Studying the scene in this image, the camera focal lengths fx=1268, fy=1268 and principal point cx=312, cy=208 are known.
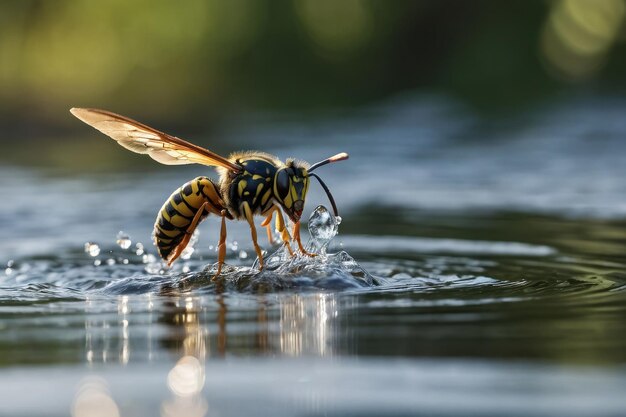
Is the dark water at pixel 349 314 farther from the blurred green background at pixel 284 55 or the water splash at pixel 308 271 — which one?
the blurred green background at pixel 284 55

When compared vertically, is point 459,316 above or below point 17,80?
below

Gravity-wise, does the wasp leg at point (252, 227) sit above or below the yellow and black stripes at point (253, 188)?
below

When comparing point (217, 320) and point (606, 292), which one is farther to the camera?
point (606, 292)

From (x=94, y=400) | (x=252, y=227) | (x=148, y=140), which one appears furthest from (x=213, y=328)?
(x=148, y=140)

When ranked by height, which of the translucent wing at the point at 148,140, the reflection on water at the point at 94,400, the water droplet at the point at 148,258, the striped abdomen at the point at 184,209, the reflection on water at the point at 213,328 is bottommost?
the reflection on water at the point at 94,400

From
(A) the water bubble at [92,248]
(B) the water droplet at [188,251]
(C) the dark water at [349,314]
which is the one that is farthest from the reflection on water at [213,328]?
(A) the water bubble at [92,248]

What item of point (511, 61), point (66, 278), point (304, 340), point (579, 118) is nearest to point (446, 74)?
point (511, 61)

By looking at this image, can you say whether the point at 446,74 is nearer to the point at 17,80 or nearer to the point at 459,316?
the point at 17,80
